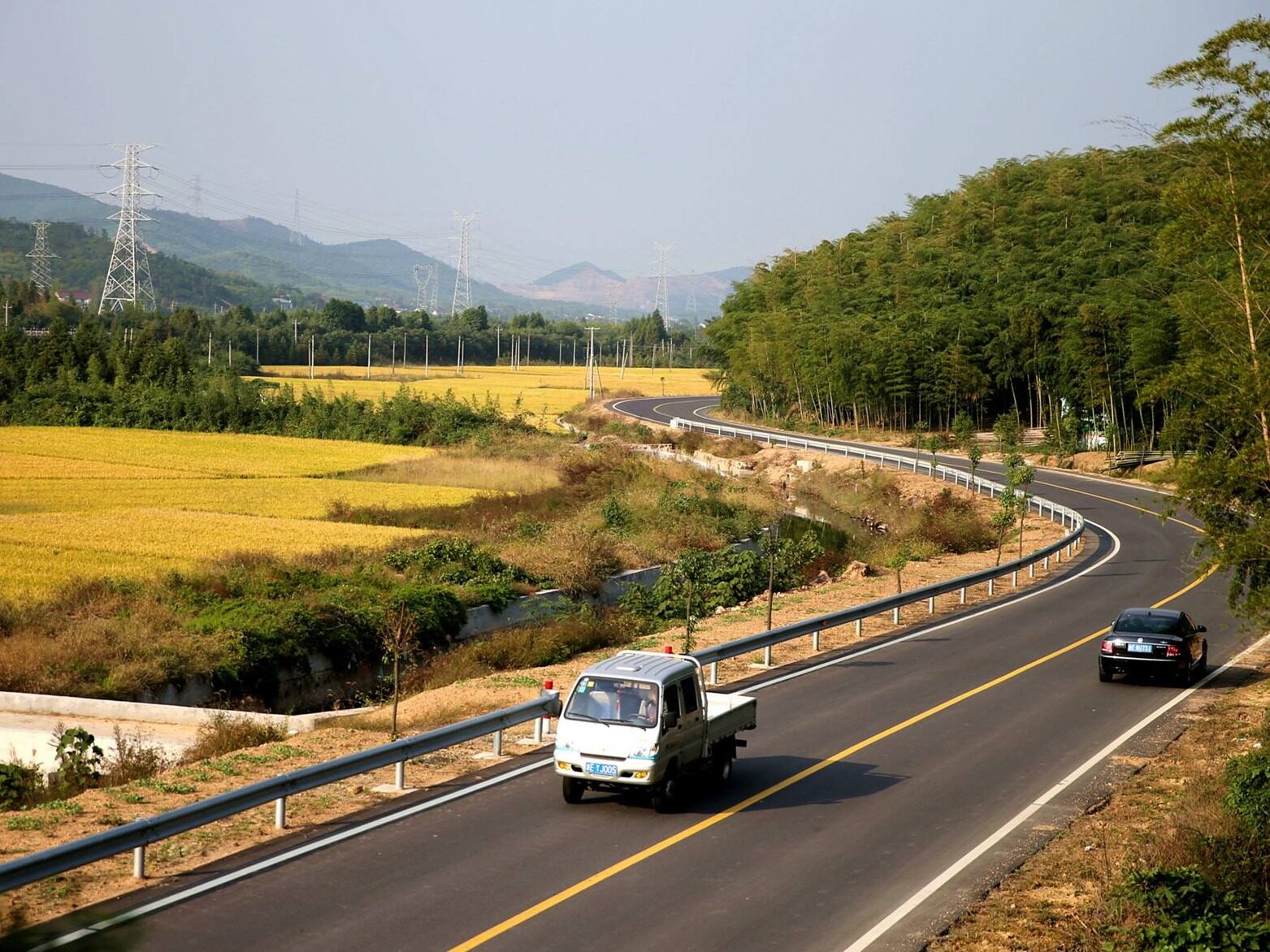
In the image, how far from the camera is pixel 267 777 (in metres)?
16.8

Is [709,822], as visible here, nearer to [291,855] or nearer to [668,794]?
[668,794]

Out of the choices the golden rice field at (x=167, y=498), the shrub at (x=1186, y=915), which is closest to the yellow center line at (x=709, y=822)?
the shrub at (x=1186, y=915)

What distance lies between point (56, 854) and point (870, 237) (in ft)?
419

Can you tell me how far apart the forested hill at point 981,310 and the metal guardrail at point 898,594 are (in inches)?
389

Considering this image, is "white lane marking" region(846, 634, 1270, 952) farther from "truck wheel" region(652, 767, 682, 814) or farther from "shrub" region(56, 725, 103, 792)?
"shrub" region(56, 725, 103, 792)

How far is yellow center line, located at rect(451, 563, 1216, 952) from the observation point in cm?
1168

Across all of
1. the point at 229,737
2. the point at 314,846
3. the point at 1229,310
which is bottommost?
the point at 229,737

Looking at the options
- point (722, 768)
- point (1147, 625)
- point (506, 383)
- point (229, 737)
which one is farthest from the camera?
point (506, 383)

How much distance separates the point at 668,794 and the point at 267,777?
17.2 feet

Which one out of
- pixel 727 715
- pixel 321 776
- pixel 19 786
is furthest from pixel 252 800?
pixel 19 786

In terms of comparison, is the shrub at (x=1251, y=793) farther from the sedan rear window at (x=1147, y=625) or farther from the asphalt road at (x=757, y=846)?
the sedan rear window at (x=1147, y=625)

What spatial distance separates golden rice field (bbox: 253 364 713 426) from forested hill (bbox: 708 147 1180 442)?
18.3 meters

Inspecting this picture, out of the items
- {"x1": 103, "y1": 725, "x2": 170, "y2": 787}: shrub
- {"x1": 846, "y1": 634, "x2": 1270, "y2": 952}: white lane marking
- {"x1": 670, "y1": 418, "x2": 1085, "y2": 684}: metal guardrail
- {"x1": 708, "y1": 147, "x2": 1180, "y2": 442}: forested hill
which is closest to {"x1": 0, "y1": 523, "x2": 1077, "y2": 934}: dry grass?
{"x1": 103, "y1": 725, "x2": 170, "y2": 787}: shrub

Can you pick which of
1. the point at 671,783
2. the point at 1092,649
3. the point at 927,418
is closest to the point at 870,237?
the point at 927,418
